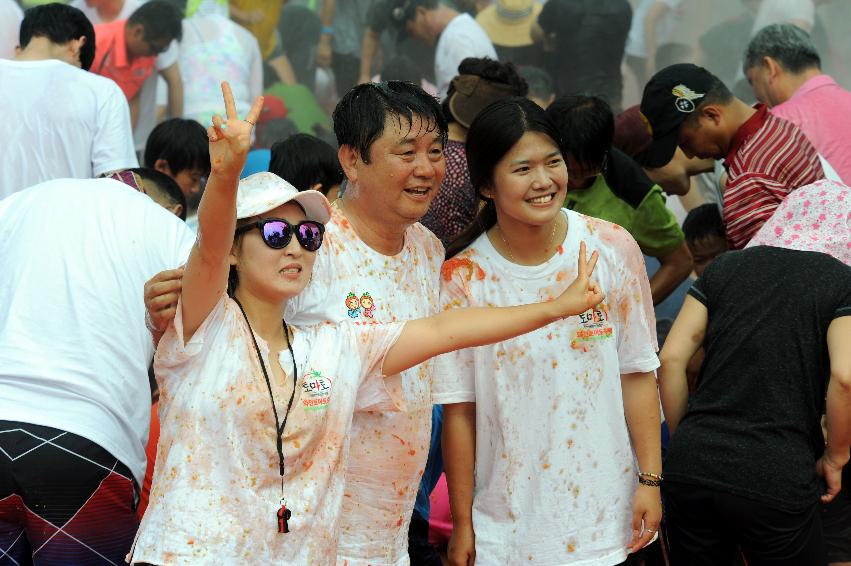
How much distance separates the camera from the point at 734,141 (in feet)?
13.3

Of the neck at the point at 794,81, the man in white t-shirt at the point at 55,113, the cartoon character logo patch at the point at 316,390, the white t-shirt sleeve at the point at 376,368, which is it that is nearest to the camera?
the cartoon character logo patch at the point at 316,390

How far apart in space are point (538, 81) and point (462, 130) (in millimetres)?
2481

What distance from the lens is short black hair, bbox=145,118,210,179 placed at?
15.8ft

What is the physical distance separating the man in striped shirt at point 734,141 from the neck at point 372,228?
1591 millimetres

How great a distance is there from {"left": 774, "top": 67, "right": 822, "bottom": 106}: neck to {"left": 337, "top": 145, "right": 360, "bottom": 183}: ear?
9.39 feet

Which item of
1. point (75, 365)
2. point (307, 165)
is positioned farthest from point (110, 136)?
point (75, 365)

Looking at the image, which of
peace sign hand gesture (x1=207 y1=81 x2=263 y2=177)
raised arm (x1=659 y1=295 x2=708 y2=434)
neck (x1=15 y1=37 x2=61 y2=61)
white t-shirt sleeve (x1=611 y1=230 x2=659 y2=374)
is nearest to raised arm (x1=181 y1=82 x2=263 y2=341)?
peace sign hand gesture (x1=207 y1=81 x2=263 y2=177)

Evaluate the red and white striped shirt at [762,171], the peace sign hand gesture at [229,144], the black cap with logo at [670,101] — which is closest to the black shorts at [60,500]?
the peace sign hand gesture at [229,144]

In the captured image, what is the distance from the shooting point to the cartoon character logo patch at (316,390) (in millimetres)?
2482

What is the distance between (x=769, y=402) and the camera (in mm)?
3141

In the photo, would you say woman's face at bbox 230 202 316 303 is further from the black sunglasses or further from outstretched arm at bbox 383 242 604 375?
outstretched arm at bbox 383 242 604 375

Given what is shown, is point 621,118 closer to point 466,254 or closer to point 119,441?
point 466,254

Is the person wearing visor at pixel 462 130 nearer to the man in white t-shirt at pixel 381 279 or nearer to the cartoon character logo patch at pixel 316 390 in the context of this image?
the man in white t-shirt at pixel 381 279

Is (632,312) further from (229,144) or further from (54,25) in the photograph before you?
(54,25)
